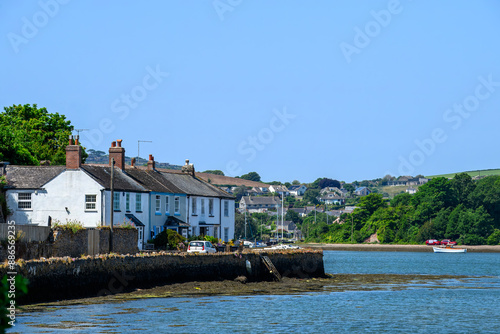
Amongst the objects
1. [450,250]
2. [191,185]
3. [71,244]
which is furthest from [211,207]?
[450,250]

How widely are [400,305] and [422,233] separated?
13129cm

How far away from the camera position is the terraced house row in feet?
165

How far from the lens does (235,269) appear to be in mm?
48531

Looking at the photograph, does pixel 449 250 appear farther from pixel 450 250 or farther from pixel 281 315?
pixel 281 315

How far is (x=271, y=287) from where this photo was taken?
4738 cm

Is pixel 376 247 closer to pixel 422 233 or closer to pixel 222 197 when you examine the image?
pixel 422 233

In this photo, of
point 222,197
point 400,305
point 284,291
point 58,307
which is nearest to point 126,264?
point 58,307

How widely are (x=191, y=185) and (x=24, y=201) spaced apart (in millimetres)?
17184

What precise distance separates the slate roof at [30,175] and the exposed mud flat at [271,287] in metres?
13.8

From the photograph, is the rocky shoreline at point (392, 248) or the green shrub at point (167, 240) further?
the rocky shoreline at point (392, 248)

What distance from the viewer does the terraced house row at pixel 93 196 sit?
1981 inches

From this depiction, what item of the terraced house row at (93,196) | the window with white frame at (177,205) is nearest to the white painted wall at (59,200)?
the terraced house row at (93,196)

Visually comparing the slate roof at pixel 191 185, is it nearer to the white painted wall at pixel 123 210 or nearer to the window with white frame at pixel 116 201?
the white painted wall at pixel 123 210

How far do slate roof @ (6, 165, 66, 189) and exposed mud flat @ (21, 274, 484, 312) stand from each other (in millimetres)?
13823
